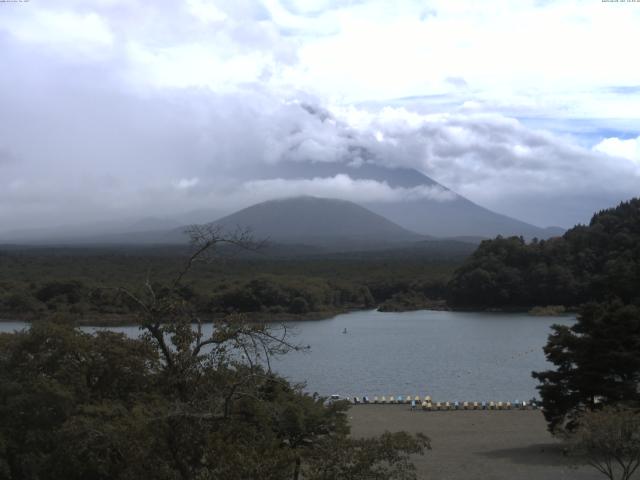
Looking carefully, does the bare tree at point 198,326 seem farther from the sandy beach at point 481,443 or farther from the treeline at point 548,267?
the treeline at point 548,267

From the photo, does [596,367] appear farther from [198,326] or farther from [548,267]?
[548,267]

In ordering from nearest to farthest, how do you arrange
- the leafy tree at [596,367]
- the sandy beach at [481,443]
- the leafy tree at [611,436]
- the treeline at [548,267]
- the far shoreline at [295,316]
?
the leafy tree at [611,436] → the sandy beach at [481,443] → the leafy tree at [596,367] → the far shoreline at [295,316] → the treeline at [548,267]

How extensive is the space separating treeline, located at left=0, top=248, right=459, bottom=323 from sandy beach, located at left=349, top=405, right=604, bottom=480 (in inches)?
648

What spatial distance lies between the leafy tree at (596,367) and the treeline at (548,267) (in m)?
41.4

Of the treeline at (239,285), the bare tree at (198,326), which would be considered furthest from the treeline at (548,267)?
the bare tree at (198,326)

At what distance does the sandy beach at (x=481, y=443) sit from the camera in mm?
12844

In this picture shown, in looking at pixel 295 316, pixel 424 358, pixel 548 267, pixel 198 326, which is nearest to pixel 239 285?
pixel 295 316

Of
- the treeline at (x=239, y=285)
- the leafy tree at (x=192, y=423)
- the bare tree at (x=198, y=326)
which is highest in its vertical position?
the bare tree at (x=198, y=326)

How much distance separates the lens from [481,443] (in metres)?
15.9

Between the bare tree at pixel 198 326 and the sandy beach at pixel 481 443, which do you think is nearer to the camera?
the bare tree at pixel 198 326

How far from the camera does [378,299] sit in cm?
6688

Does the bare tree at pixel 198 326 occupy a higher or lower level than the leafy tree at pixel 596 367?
higher

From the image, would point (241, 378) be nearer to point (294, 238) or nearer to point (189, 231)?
point (189, 231)

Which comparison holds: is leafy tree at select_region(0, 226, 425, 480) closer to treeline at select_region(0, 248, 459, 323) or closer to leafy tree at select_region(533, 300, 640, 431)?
leafy tree at select_region(533, 300, 640, 431)
